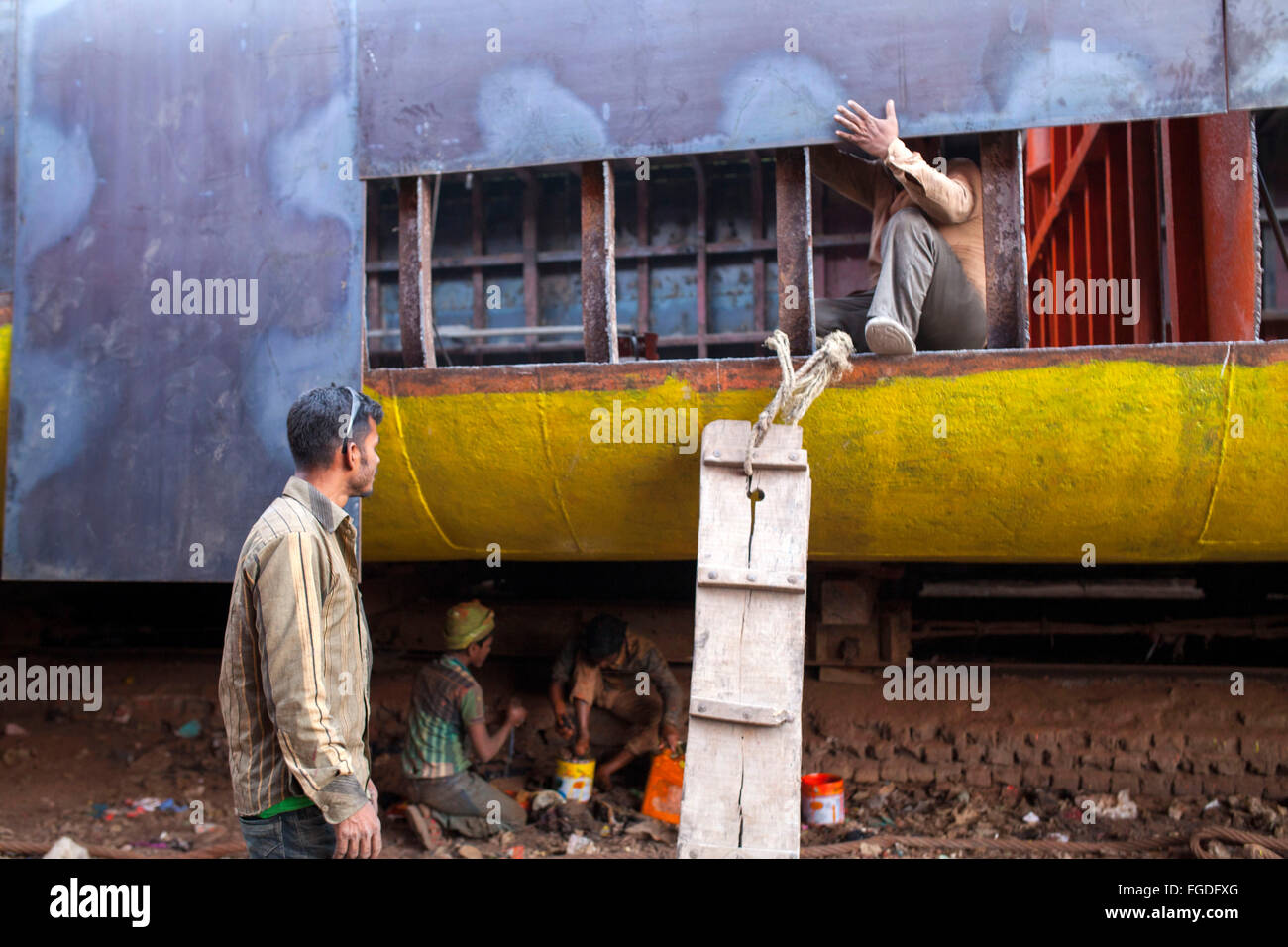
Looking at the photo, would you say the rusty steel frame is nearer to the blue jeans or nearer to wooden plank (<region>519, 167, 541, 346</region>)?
wooden plank (<region>519, 167, 541, 346</region>)

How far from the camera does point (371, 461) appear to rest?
2.42m

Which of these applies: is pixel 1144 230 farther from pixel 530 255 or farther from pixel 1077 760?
pixel 530 255

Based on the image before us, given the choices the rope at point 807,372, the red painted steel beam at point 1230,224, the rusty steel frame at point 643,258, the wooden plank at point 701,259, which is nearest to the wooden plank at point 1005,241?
the rope at point 807,372

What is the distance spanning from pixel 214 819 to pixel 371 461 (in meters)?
3.47

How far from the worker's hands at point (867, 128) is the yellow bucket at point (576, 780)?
3.37 metres

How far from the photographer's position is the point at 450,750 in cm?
471

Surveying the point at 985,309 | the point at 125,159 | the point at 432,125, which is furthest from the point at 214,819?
the point at 985,309

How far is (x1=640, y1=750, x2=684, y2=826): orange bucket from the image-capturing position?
4859 mm

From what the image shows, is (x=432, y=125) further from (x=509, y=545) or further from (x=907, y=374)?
(x=907, y=374)

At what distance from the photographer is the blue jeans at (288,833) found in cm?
216

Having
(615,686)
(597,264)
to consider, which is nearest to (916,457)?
(597,264)

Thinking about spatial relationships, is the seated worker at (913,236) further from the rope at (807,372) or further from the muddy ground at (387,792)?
the muddy ground at (387,792)

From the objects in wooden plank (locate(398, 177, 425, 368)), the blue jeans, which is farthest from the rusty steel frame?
the blue jeans

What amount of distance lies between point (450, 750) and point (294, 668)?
2836 mm
